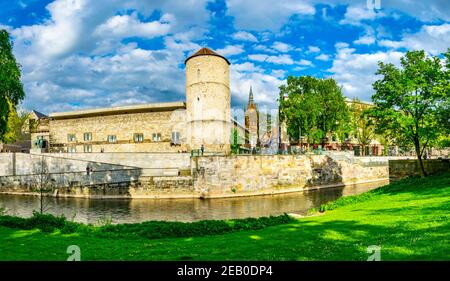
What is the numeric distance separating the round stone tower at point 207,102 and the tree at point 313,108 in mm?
14914

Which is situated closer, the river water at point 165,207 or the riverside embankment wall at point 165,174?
the river water at point 165,207

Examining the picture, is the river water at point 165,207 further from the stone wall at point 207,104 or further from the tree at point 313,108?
the tree at point 313,108

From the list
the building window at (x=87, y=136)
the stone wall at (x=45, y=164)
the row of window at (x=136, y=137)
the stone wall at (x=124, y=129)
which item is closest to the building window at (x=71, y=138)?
the row of window at (x=136, y=137)

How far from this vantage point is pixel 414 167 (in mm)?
30141

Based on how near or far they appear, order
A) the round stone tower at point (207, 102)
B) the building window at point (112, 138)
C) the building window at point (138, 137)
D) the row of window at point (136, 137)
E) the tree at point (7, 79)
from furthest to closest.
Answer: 1. the building window at point (112, 138)
2. the building window at point (138, 137)
3. the row of window at point (136, 137)
4. the round stone tower at point (207, 102)
5. the tree at point (7, 79)

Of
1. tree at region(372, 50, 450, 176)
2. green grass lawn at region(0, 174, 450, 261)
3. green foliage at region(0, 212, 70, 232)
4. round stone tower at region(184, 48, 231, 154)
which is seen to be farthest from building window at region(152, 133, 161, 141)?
green grass lawn at region(0, 174, 450, 261)

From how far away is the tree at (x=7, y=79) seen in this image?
21.0 metres

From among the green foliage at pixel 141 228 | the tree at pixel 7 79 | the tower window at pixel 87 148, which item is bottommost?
the green foliage at pixel 141 228

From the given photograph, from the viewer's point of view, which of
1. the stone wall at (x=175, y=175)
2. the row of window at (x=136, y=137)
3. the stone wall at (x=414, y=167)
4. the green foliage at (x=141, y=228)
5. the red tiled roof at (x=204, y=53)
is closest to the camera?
Result: the green foliage at (x=141, y=228)

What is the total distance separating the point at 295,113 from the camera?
56.4 m

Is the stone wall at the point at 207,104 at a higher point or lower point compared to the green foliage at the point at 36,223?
higher

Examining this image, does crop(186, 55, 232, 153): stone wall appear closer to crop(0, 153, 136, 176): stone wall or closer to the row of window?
the row of window

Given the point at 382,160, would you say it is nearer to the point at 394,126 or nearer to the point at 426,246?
the point at 394,126

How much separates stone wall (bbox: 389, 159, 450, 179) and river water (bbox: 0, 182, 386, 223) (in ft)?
25.9
